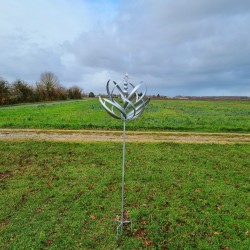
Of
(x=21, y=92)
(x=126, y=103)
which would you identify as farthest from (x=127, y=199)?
(x=21, y=92)

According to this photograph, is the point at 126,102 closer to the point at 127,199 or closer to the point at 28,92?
the point at 127,199

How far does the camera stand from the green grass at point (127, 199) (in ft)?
14.9

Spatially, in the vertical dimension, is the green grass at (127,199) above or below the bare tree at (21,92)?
below

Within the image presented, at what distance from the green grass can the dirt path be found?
2240 mm

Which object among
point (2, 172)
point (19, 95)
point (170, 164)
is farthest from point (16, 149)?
point (19, 95)

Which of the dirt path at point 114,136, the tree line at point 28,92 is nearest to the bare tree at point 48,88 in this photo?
the tree line at point 28,92

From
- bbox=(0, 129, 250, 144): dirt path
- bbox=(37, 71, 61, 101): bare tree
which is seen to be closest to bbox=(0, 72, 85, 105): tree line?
bbox=(37, 71, 61, 101): bare tree

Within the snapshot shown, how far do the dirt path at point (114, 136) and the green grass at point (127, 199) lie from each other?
224 cm

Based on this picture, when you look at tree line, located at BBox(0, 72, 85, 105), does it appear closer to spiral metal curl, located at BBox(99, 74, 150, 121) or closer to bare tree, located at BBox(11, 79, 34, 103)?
bare tree, located at BBox(11, 79, 34, 103)

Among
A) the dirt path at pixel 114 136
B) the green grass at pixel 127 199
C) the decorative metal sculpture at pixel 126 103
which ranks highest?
the decorative metal sculpture at pixel 126 103

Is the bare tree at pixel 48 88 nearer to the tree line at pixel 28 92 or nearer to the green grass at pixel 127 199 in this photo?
the tree line at pixel 28 92

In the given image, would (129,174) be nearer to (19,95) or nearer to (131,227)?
(131,227)

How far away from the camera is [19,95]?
49.8 metres

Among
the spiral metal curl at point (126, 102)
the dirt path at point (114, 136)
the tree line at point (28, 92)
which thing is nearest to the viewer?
the spiral metal curl at point (126, 102)
